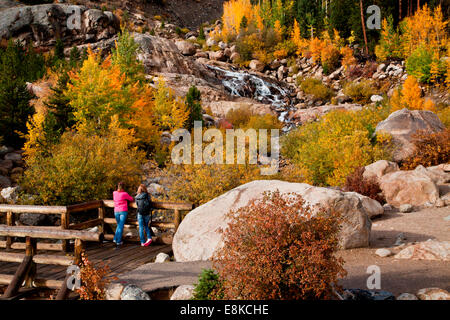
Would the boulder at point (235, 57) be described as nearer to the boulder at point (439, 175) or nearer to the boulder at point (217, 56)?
the boulder at point (217, 56)

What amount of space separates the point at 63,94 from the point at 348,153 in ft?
49.1

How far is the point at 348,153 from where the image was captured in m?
14.4

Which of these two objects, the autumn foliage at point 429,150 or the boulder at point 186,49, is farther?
the boulder at point 186,49

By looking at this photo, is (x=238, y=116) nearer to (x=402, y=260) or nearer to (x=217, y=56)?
(x=402, y=260)

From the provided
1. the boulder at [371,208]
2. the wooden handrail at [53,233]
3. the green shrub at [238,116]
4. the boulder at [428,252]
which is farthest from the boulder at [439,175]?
the green shrub at [238,116]

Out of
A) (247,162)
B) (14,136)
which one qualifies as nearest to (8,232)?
(247,162)

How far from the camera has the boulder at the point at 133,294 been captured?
4.88m

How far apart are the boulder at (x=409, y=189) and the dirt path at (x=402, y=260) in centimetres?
115

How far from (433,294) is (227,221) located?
13.1 ft

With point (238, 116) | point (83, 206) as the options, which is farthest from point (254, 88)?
point (83, 206)

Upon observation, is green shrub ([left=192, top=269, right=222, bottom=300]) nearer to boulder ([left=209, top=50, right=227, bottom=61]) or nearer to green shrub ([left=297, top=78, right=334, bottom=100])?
green shrub ([left=297, top=78, right=334, bottom=100])

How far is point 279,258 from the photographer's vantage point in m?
4.13
